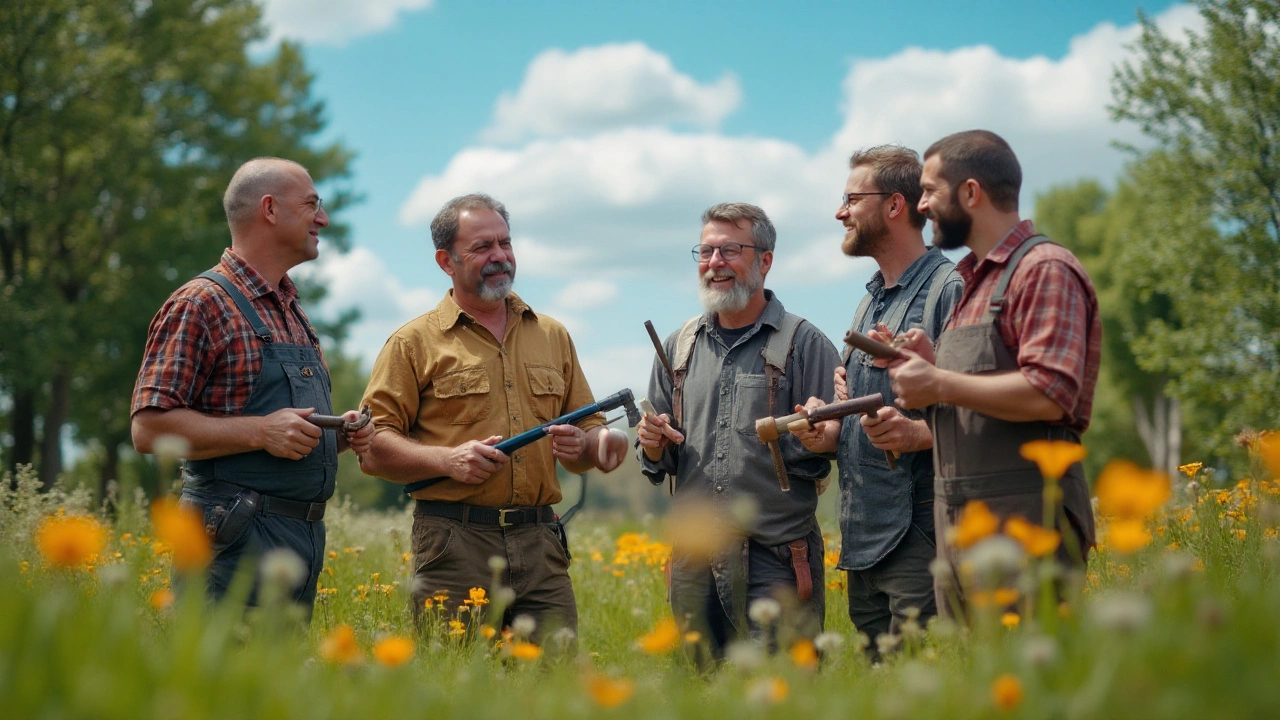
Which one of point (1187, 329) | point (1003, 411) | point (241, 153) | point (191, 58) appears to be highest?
point (191, 58)

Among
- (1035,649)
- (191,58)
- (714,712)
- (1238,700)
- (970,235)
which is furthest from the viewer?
(191,58)

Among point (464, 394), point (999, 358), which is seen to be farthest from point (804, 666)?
point (464, 394)

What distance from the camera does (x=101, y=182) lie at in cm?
2433

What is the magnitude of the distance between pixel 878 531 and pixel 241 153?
2636cm

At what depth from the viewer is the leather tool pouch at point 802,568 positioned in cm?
536

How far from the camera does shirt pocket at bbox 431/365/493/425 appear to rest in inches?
227

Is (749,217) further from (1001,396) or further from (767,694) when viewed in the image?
(767,694)

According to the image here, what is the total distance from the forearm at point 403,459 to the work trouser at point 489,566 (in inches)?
12.1

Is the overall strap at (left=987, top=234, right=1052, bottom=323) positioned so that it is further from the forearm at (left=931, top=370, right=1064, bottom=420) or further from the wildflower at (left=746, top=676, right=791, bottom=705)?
the wildflower at (left=746, top=676, right=791, bottom=705)

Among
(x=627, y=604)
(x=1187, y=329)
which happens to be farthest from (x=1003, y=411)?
(x=1187, y=329)

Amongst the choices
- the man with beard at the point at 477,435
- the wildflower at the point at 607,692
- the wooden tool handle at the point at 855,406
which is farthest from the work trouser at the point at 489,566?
the wildflower at the point at 607,692

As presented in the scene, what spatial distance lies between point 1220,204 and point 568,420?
2199cm

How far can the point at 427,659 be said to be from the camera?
14.5ft

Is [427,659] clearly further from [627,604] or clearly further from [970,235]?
[627,604]
